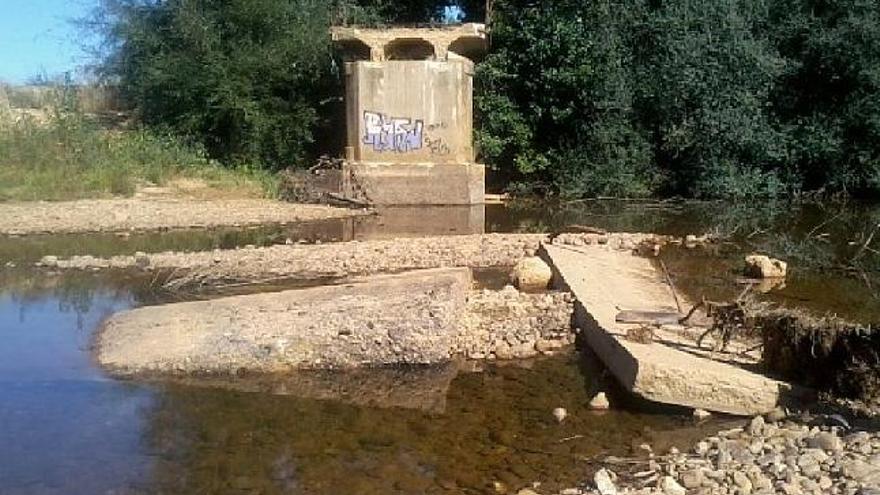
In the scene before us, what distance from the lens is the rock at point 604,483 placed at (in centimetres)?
687

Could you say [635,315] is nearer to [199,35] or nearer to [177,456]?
[177,456]

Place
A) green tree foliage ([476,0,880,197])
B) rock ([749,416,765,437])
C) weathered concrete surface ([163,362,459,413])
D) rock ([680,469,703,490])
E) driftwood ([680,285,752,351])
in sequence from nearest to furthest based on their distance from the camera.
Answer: rock ([680,469,703,490]) < rock ([749,416,765,437]) < driftwood ([680,285,752,351]) < weathered concrete surface ([163,362,459,413]) < green tree foliage ([476,0,880,197])

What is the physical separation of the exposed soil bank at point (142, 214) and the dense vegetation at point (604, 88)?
5.88 m

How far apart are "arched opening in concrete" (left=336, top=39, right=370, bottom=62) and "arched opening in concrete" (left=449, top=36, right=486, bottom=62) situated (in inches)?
101

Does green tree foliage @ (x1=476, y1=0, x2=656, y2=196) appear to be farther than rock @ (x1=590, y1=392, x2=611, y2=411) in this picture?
Yes

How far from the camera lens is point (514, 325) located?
1183 centimetres

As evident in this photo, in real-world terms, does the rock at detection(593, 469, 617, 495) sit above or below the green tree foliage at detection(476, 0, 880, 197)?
below

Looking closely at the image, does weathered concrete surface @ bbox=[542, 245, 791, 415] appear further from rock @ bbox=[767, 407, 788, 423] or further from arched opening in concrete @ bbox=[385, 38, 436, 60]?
arched opening in concrete @ bbox=[385, 38, 436, 60]

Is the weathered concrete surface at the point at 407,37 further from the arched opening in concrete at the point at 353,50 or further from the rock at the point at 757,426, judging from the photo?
the rock at the point at 757,426

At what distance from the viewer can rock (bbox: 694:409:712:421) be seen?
866cm

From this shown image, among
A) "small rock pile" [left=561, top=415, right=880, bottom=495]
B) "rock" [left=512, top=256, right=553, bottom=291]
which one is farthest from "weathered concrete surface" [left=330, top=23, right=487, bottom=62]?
"small rock pile" [left=561, top=415, right=880, bottom=495]

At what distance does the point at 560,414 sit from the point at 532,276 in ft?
17.9

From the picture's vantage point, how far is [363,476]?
7.67 metres

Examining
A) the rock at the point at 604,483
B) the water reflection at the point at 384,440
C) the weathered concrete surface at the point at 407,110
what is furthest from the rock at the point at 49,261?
the rock at the point at 604,483
